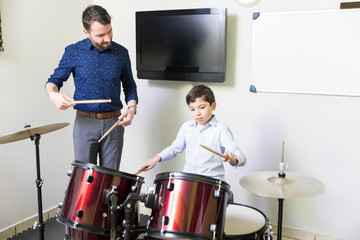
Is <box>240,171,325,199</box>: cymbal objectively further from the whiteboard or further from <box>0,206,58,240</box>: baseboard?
<box>0,206,58,240</box>: baseboard

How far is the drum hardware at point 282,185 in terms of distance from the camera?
6.84 ft

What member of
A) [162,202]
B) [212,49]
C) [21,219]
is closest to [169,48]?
[212,49]

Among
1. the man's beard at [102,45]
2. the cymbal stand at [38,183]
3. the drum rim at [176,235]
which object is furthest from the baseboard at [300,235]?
the man's beard at [102,45]

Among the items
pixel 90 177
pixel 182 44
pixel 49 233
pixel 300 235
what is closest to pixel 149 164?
pixel 90 177

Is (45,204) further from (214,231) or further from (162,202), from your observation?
(214,231)

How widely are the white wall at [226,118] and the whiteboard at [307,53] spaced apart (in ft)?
0.21

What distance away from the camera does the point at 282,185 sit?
218 centimetres

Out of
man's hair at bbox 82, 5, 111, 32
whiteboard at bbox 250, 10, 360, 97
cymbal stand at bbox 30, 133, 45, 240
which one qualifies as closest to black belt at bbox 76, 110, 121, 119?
cymbal stand at bbox 30, 133, 45, 240

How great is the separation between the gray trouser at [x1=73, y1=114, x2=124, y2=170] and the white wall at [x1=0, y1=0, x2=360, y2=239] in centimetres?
66

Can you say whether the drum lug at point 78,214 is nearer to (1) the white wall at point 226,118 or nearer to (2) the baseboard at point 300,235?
(1) the white wall at point 226,118

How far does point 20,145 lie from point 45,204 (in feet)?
1.91

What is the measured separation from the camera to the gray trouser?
8.56 feet

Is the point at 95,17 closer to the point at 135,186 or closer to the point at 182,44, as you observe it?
the point at 182,44

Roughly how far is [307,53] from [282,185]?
1.00 metres
